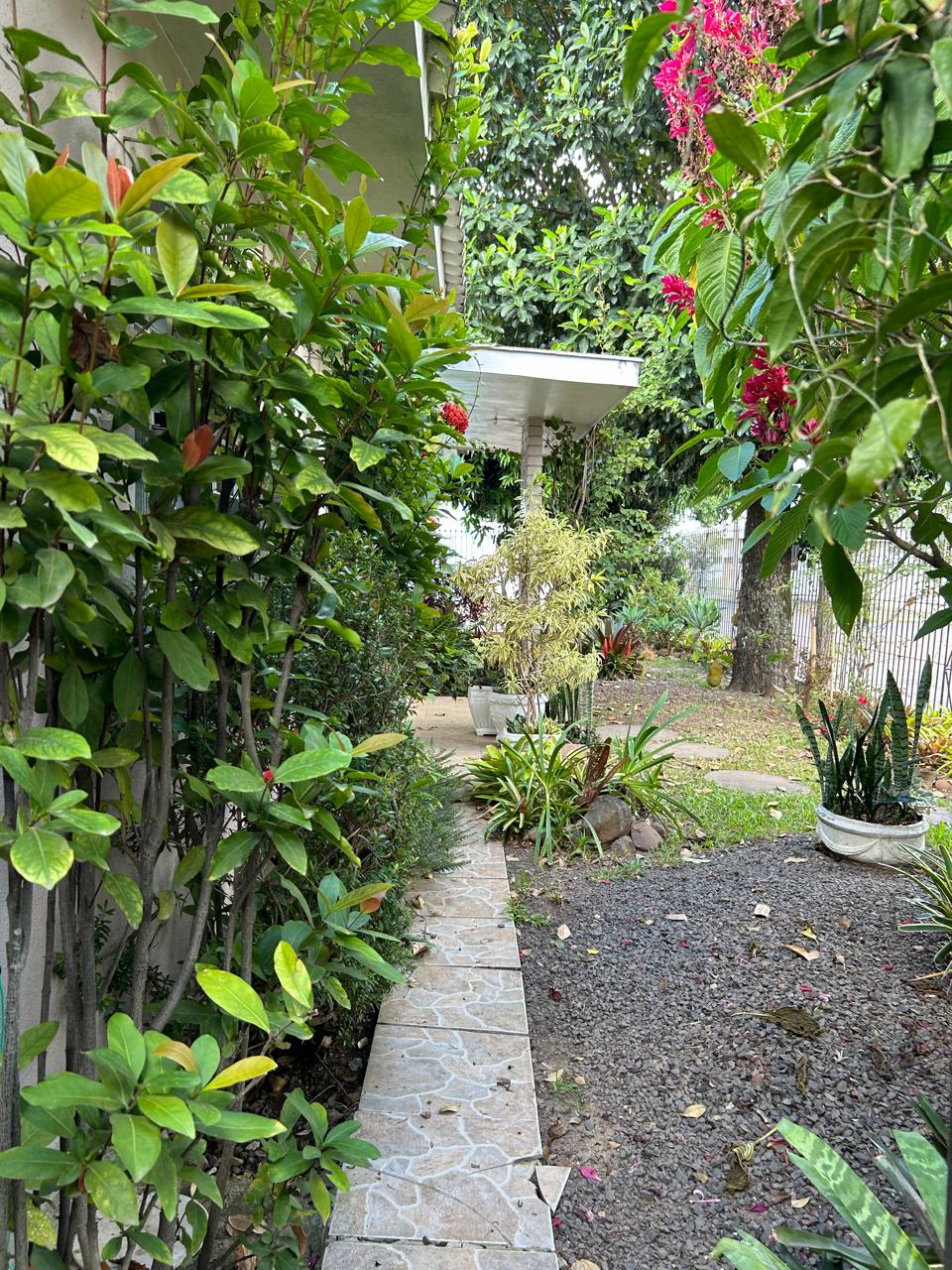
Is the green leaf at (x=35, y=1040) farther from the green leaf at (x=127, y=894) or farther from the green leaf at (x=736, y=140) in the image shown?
the green leaf at (x=736, y=140)

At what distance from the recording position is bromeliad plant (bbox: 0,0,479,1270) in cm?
82

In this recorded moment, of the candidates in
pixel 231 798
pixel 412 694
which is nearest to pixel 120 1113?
pixel 231 798

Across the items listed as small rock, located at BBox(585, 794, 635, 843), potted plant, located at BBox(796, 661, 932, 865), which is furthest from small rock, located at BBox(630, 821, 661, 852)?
potted plant, located at BBox(796, 661, 932, 865)

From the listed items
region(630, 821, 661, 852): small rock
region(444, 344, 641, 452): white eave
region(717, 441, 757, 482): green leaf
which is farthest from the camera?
region(444, 344, 641, 452): white eave

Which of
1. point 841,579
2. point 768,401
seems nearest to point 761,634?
point 768,401

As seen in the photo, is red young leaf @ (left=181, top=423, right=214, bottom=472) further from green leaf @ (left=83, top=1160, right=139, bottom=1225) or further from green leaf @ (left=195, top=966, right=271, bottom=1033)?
green leaf @ (left=83, top=1160, right=139, bottom=1225)

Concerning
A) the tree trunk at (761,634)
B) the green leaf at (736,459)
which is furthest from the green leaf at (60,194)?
the tree trunk at (761,634)

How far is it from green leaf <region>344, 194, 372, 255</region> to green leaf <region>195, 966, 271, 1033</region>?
36.2 inches

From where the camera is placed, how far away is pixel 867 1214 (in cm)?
142

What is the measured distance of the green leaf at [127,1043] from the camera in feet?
2.95

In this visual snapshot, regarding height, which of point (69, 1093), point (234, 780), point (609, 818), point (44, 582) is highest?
point (44, 582)

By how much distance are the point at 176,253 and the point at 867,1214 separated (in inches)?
73.1

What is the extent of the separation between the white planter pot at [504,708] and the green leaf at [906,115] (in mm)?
→ 5593

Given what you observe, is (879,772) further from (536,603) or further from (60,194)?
(60,194)
